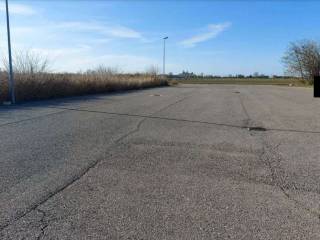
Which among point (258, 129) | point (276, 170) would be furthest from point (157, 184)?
point (258, 129)

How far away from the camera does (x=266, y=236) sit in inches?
141

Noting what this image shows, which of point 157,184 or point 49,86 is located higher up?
point 49,86

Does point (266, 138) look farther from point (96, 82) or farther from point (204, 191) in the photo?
point (96, 82)

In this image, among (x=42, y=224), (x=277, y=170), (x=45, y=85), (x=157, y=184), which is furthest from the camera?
(x=45, y=85)

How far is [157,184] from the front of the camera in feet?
16.9

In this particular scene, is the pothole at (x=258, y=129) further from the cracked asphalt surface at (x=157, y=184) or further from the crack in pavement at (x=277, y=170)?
the crack in pavement at (x=277, y=170)

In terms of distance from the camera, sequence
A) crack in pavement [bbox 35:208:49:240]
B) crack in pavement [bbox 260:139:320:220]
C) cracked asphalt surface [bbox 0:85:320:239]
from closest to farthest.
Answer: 1. crack in pavement [bbox 35:208:49:240]
2. cracked asphalt surface [bbox 0:85:320:239]
3. crack in pavement [bbox 260:139:320:220]

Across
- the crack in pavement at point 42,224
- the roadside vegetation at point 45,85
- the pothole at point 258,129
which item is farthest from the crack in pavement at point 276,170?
the roadside vegetation at point 45,85

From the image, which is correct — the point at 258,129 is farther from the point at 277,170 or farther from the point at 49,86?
the point at 49,86

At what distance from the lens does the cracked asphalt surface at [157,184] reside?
146 inches

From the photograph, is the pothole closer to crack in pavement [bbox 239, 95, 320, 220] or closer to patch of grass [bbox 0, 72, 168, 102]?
crack in pavement [bbox 239, 95, 320, 220]

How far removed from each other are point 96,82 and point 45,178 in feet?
89.7

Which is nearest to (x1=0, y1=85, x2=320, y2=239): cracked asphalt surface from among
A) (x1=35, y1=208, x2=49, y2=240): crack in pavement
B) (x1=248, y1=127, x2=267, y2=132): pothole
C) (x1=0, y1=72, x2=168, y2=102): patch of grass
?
(x1=35, y1=208, x2=49, y2=240): crack in pavement

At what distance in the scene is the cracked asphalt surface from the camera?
371 cm
